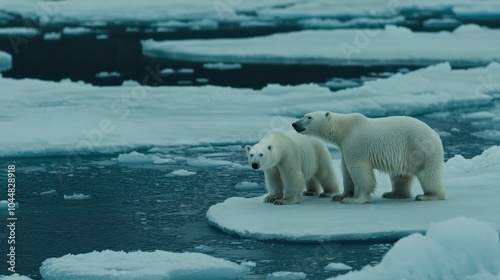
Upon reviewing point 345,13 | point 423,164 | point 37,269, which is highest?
point 345,13

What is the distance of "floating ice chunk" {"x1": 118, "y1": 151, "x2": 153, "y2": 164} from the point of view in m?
8.05

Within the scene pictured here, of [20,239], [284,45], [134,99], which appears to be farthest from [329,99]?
[284,45]

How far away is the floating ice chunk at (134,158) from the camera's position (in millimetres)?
8047

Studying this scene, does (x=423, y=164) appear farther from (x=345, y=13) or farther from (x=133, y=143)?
(x=345, y=13)

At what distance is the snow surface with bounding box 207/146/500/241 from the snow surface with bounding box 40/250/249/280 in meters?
0.58

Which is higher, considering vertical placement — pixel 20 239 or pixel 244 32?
pixel 244 32

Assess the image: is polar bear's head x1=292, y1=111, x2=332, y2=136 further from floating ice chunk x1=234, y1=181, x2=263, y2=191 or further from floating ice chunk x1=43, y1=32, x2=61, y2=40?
floating ice chunk x1=43, y1=32, x2=61, y2=40

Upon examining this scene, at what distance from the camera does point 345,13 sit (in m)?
25.2

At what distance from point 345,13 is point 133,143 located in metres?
17.0

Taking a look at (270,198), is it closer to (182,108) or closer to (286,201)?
(286,201)

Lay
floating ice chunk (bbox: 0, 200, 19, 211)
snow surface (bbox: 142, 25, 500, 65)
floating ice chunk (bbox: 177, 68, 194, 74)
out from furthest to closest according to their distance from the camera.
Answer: snow surface (bbox: 142, 25, 500, 65), floating ice chunk (bbox: 177, 68, 194, 74), floating ice chunk (bbox: 0, 200, 19, 211)

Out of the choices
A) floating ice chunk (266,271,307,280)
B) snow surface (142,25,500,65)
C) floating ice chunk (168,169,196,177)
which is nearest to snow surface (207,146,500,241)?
floating ice chunk (266,271,307,280)

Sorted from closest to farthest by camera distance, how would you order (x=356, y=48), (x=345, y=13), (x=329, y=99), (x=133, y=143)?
(x=133, y=143) < (x=329, y=99) < (x=356, y=48) < (x=345, y=13)

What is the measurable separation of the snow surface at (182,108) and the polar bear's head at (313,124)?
1910 millimetres
